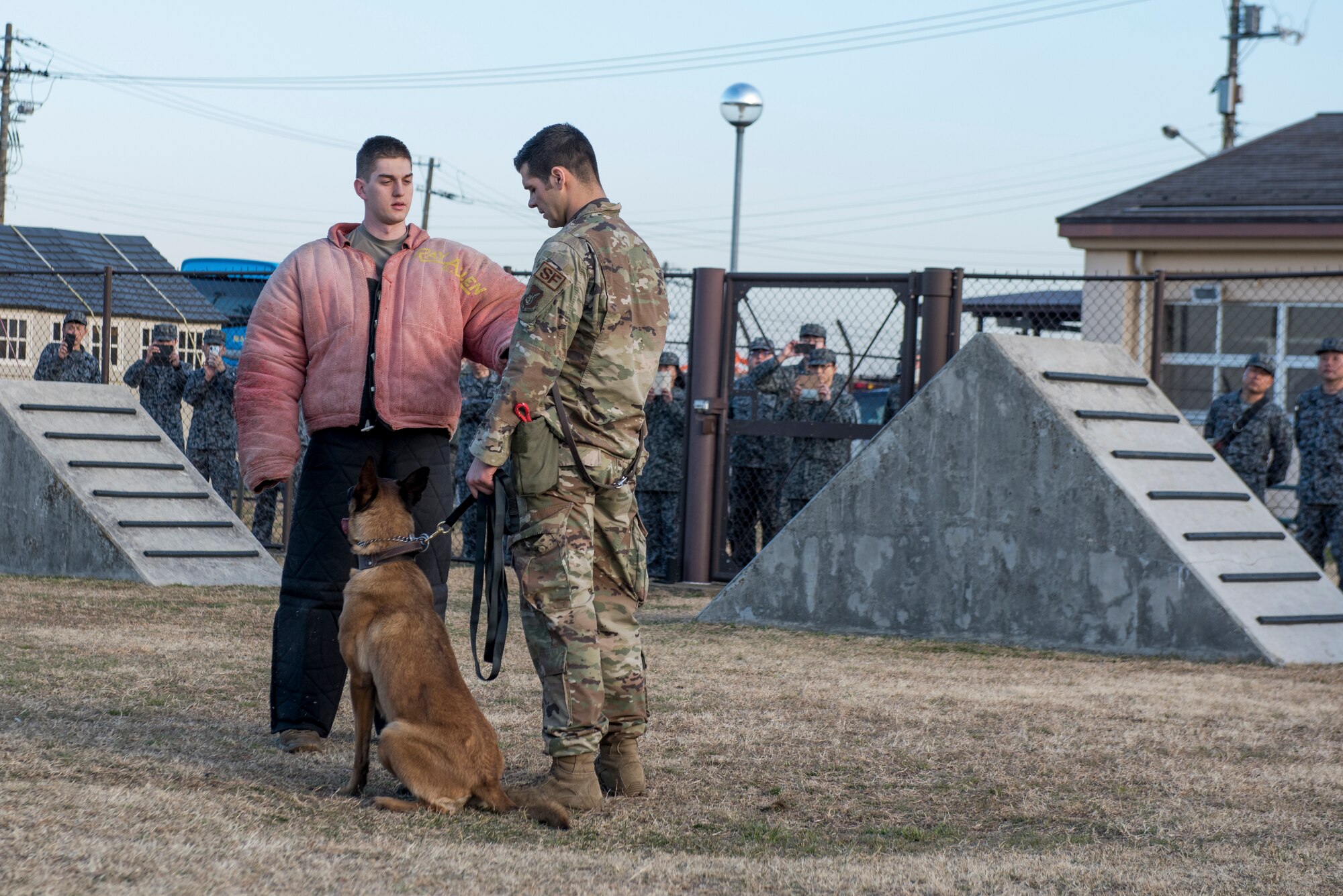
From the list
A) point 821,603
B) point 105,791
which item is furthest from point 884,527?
point 105,791

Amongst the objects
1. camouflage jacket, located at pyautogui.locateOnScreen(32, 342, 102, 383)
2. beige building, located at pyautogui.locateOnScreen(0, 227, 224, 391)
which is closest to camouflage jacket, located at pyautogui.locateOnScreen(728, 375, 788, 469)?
camouflage jacket, located at pyautogui.locateOnScreen(32, 342, 102, 383)

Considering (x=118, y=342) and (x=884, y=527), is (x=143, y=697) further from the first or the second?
(x=118, y=342)

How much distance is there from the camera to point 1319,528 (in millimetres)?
9742

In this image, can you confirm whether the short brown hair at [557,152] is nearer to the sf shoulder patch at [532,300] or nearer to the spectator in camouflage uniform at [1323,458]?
the sf shoulder patch at [532,300]

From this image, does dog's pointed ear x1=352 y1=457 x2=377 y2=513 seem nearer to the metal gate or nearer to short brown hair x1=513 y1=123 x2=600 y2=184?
short brown hair x1=513 y1=123 x2=600 y2=184

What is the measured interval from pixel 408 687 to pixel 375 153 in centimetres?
188

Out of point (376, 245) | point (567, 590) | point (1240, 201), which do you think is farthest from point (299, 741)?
point (1240, 201)

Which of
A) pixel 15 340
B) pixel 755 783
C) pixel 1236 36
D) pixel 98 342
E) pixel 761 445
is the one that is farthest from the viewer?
pixel 1236 36

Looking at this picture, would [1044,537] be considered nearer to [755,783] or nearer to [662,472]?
[755,783]

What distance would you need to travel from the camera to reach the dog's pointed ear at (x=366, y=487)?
14.0 feet

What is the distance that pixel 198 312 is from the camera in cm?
2719

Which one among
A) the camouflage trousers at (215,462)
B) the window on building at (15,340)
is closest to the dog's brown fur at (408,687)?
the camouflage trousers at (215,462)

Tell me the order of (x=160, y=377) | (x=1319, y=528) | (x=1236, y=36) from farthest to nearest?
(x=1236, y=36), (x=160, y=377), (x=1319, y=528)

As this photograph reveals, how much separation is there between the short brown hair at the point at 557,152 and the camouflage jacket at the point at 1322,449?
7.01 meters
